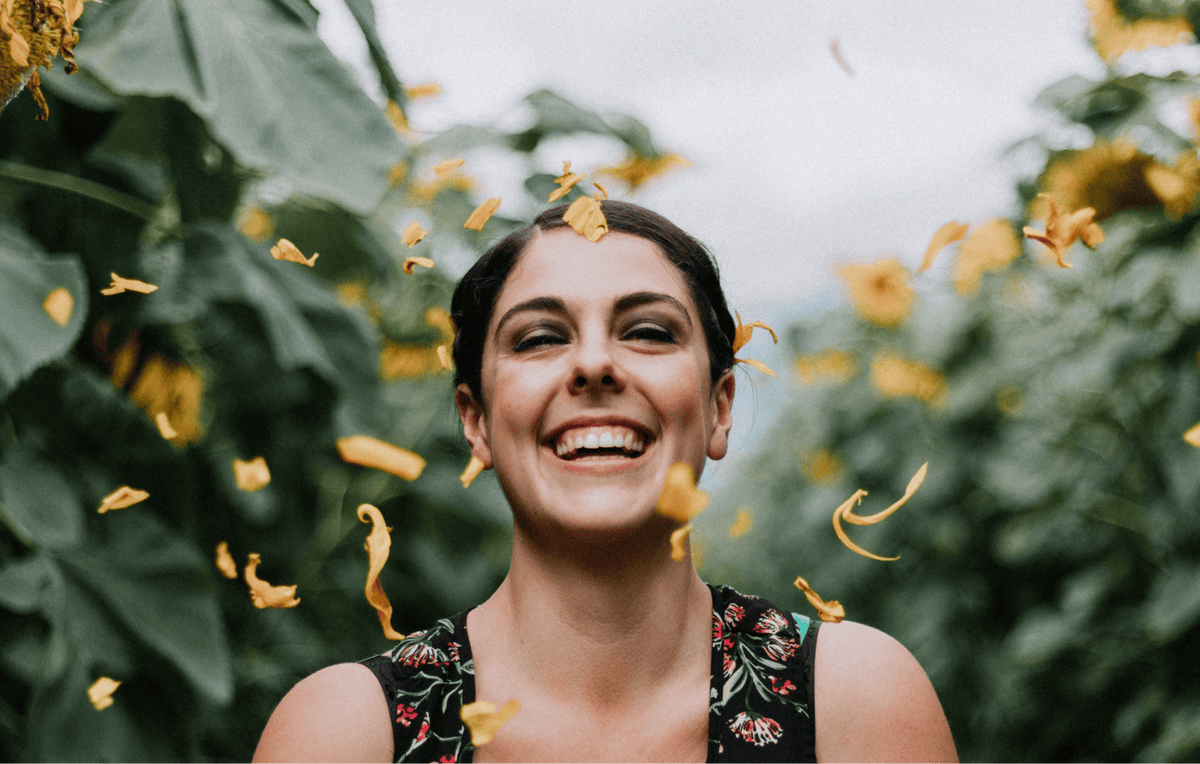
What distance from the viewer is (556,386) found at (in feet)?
3.51

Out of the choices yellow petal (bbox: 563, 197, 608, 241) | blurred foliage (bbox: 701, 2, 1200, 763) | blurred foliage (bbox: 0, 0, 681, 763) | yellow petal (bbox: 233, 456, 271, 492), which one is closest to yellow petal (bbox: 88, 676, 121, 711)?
blurred foliage (bbox: 0, 0, 681, 763)

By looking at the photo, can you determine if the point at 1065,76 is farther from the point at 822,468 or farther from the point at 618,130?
the point at 822,468

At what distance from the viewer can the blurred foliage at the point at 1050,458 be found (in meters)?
1.80

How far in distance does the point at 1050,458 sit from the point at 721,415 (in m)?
1.47

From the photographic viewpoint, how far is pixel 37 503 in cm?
141

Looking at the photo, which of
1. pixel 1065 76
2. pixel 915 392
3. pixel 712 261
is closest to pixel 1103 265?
pixel 1065 76

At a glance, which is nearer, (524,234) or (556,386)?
(556,386)

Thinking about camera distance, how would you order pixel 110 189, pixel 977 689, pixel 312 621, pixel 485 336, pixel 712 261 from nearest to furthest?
→ pixel 485 336 → pixel 712 261 → pixel 110 189 → pixel 312 621 → pixel 977 689

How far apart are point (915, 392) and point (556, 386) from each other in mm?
2100

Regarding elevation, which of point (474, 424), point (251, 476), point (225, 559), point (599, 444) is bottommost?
point (225, 559)

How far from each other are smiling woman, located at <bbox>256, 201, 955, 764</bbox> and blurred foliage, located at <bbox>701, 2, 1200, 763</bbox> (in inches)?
34.0

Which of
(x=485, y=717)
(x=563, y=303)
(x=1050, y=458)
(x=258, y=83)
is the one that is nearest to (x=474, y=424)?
(x=563, y=303)

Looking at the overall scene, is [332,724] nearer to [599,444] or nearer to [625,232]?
→ [599,444]

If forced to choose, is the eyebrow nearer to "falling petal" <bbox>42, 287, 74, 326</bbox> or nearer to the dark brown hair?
the dark brown hair
